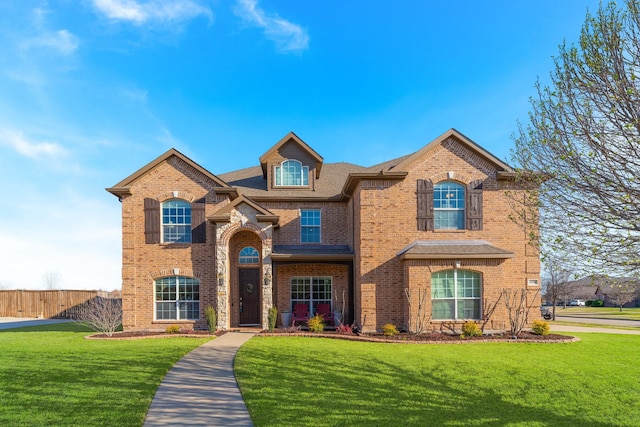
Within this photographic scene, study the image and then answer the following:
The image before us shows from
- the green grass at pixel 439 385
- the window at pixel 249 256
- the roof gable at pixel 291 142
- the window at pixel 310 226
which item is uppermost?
the roof gable at pixel 291 142

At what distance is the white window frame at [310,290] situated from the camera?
19.9 metres

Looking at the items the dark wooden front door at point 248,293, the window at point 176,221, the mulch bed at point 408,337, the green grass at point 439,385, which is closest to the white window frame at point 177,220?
the window at point 176,221

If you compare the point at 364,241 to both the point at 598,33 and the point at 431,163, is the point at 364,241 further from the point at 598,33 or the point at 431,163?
the point at 598,33

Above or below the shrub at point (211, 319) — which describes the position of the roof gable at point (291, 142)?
above

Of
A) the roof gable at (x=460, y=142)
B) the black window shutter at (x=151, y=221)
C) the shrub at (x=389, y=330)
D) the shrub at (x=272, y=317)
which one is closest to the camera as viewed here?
the shrub at (x=389, y=330)

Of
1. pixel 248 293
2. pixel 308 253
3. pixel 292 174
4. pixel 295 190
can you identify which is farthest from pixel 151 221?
pixel 308 253

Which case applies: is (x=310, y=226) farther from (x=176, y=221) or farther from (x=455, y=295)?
(x=455, y=295)

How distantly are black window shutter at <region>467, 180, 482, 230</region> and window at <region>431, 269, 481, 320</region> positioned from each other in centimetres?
197

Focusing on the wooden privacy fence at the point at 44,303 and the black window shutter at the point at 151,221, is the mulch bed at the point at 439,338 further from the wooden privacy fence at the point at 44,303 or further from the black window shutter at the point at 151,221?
the wooden privacy fence at the point at 44,303

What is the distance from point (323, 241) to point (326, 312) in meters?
3.22

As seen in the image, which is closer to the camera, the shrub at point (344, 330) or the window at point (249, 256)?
the shrub at point (344, 330)

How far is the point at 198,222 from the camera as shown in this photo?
1892 centimetres

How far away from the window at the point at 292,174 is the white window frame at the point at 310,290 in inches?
176

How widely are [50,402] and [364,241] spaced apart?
11655mm
